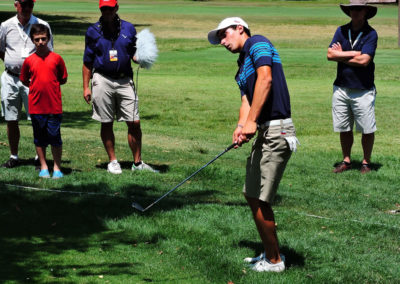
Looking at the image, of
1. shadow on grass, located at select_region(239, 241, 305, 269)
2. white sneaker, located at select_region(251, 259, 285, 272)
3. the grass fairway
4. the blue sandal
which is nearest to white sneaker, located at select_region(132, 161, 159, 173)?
the grass fairway

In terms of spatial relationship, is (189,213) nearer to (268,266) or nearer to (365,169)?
(268,266)

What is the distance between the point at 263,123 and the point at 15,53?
14.6 feet

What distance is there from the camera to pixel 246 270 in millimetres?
5625

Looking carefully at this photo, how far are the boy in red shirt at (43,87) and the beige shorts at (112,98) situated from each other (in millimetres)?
619

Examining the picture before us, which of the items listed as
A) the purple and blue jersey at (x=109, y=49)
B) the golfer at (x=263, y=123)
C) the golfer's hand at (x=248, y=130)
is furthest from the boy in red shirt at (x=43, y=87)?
the golfer's hand at (x=248, y=130)

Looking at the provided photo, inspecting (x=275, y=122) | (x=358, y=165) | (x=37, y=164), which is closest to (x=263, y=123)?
(x=275, y=122)

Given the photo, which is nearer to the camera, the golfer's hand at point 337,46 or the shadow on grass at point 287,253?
the shadow on grass at point 287,253

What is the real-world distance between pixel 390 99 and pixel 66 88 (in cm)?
854

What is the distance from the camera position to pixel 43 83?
8.16m

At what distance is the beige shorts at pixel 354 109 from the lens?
9.66 metres

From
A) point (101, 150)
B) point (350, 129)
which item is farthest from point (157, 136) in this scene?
point (350, 129)

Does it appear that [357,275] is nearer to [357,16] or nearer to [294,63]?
[357,16]

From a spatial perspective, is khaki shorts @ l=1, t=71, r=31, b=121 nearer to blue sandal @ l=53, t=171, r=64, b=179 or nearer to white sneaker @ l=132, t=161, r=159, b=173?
blue sandal @ l=53, t=171, r=64, b=179

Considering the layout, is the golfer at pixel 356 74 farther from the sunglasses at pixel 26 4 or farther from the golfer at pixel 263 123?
the golfer at pixel 263 123
